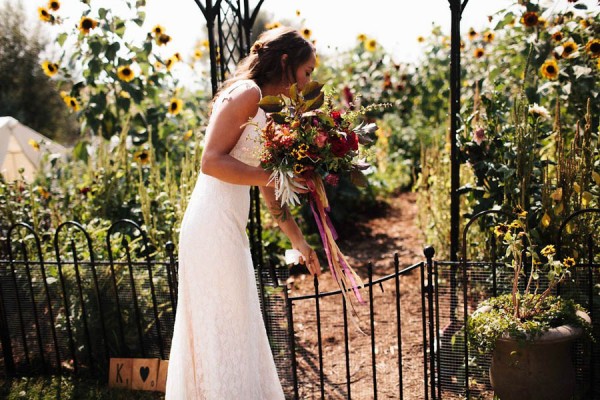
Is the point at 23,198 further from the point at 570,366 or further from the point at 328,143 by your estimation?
the point at 570,366

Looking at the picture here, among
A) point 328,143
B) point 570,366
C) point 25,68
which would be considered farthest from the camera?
point 25,68

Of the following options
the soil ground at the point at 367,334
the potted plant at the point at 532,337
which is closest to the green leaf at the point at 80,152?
the soil ground at the point at 367,334

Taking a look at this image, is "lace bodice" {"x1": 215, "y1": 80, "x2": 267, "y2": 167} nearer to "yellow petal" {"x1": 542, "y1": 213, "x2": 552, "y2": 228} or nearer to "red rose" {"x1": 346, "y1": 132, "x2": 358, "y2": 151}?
"red rose" {"x1": 346, "y1": 132, "x2": 358, "y2": 151}

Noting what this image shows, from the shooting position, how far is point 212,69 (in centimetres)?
365

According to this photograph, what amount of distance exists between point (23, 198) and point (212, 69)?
239 centimetres

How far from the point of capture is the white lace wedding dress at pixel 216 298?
2.52 m

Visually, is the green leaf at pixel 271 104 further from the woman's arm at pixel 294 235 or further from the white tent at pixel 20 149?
the white tent at pixel 20 149

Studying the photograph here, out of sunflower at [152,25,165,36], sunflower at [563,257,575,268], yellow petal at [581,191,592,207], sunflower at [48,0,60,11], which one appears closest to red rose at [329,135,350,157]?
sunflower at [563,257,575,268]

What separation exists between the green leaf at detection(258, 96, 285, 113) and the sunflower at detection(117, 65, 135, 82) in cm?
329

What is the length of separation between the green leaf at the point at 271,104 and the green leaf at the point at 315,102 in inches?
4.0

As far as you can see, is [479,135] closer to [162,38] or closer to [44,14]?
[162,38]

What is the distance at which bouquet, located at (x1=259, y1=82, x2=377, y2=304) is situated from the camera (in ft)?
7.22

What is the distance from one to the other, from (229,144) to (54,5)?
3.66 m

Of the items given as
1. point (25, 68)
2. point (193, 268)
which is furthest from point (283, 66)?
point (25, 68)
